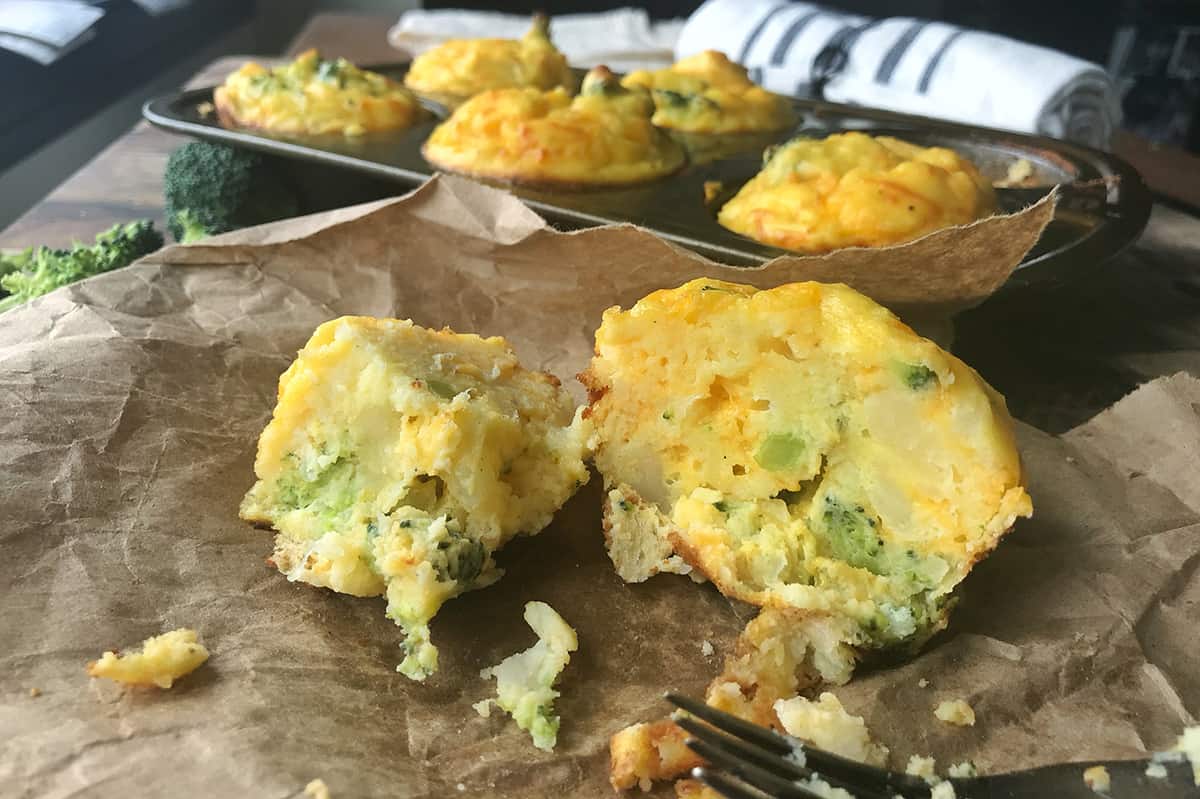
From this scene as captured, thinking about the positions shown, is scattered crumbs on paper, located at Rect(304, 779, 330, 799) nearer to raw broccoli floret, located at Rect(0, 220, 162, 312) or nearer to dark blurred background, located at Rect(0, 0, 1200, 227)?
raw broccoli floret, located at Rect(0, 220, 162, 312)

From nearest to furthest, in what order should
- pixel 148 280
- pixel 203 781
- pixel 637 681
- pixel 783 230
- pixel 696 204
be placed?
pixel 203 781 < pixel 637 681 < pixel 148 280 < pixel 783 230 < pixel 696 204

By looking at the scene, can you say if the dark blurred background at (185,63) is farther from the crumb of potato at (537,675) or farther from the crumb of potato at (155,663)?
the crumb of potato at (537,675)

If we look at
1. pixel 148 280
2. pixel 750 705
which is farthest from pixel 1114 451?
pixel 148 280

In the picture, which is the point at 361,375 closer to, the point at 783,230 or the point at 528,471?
the point at 528,471

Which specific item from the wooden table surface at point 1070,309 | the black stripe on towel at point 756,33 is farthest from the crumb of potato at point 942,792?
the black stripe on towel at point 756,33

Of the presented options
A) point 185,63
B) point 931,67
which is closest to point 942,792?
point 931,67

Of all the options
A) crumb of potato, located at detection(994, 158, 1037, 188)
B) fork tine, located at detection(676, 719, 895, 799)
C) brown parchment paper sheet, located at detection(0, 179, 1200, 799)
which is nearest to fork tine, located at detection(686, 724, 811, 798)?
fork tine, located at detection(676, 719, 895, 799)

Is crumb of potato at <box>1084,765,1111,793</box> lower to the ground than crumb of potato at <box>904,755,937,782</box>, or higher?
higher
